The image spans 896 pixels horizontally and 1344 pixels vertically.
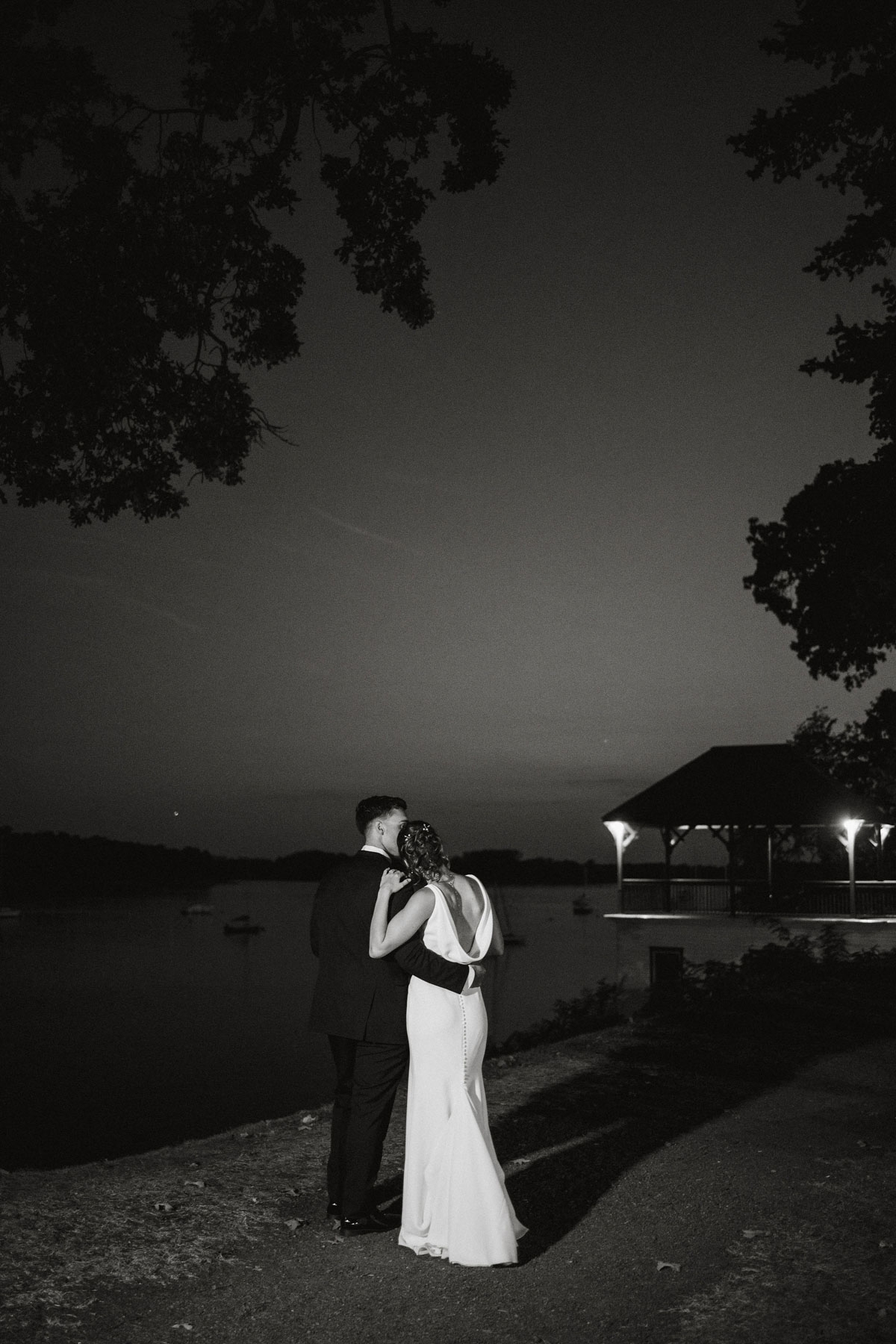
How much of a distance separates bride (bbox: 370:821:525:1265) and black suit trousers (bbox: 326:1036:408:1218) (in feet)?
A: 0.74

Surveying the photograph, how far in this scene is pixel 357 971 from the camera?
5.49 meters

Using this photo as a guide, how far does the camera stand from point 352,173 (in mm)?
10141

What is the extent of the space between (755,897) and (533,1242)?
24139mm

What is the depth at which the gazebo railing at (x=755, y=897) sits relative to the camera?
27.5 meters

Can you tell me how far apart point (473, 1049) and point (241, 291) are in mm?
7337

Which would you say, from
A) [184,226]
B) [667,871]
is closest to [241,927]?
[667,871]

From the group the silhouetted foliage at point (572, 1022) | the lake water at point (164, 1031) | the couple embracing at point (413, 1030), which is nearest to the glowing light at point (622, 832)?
the lake water at point (164, 1031)

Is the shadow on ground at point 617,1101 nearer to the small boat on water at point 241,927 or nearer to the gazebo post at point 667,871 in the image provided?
the gazebo post at point 667,871

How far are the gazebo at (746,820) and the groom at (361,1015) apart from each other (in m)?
22.9

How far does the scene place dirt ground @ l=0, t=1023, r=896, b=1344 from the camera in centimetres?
430

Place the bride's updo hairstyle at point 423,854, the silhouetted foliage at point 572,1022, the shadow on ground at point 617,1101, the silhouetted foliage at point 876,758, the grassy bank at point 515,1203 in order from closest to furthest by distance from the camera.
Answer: the grassy bank at point 515,1203 < the bride's updo hairstyle at point 423,854 < the shadow on ground at point 617,1101 < the silhouetted foliage at point 572,1022 < the silhouetted foliage at point 876,758

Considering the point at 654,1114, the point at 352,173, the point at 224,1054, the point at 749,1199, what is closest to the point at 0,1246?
the point at 749,1199

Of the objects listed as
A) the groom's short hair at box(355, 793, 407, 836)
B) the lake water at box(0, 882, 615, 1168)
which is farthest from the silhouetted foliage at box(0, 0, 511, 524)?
the lake water at box(0, 882, 615, 1168)

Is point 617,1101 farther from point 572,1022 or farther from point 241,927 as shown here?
point 241,927
